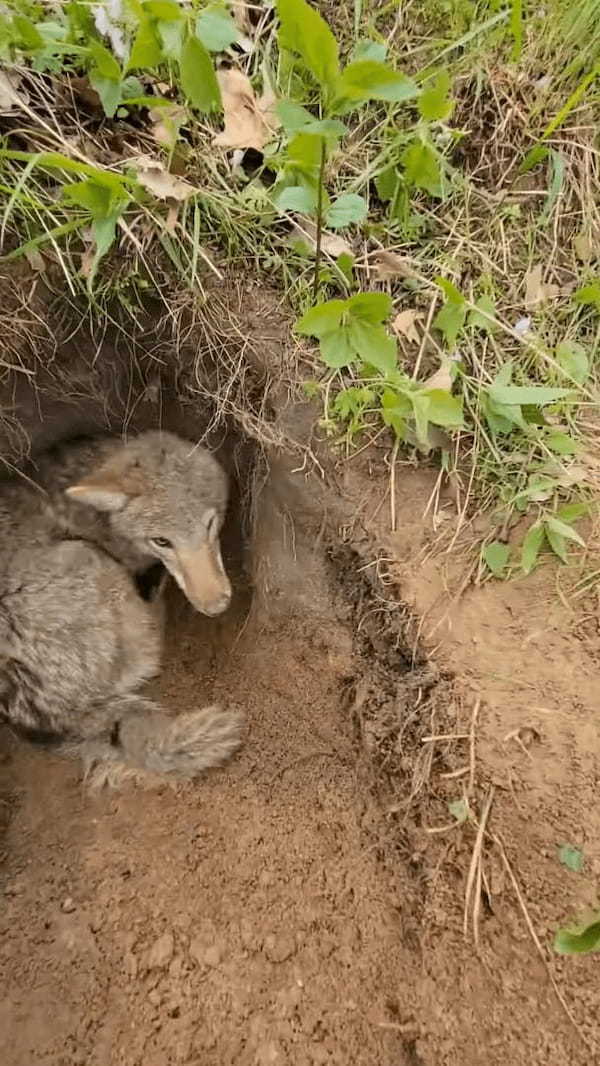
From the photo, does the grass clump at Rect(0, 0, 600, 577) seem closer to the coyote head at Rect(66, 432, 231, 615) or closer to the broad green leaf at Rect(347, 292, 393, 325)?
the broad green leaf at Rect(347, 292, 393, 325)

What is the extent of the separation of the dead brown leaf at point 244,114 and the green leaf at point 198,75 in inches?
9.4

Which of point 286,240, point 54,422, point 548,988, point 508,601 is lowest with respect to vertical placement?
point 548,988

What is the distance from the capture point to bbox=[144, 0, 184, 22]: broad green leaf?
2.15 meters

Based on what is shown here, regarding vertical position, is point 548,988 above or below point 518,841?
below

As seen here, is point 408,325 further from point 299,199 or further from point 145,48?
point 145,48

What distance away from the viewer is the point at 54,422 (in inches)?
145

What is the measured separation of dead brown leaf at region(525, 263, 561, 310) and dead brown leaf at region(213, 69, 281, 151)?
43.7 inches

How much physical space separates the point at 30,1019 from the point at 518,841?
187cm

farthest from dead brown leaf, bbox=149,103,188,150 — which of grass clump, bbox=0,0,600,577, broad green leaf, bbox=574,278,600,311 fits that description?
broad green leaf, bbox=574,278,600,311

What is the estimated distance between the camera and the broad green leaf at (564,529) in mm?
2506

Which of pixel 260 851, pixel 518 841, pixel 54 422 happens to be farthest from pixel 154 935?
pixel 54 422

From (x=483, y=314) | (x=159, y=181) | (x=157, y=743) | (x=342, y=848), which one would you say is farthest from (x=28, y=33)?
(x=342, y=848)

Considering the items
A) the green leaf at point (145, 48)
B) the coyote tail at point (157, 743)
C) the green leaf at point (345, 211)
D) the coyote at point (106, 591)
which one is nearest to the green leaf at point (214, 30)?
the green leaf at point (145, 48)

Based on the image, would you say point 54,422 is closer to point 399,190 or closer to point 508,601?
point 399,190
